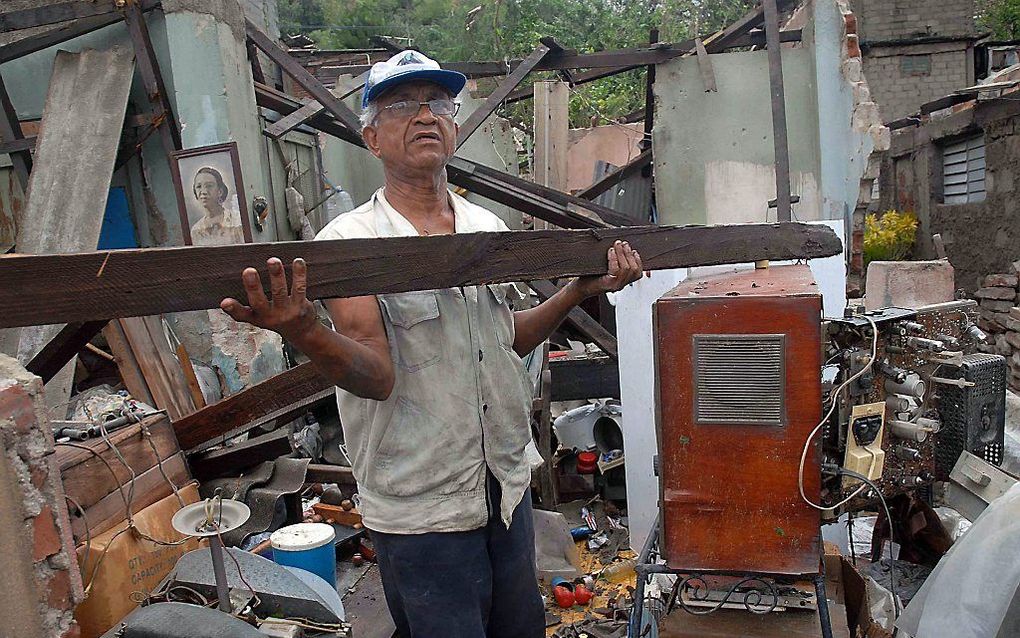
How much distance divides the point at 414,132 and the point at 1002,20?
17340mm

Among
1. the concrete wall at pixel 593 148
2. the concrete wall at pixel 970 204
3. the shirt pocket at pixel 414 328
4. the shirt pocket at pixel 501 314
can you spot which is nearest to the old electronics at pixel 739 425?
the shirt pocket at pixel 501 314

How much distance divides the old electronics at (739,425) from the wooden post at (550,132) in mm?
5051

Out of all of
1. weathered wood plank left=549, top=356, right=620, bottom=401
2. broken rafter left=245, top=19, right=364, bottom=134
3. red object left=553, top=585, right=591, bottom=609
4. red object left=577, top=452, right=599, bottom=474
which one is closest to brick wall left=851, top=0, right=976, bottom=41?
weathered wood plank left=549, top=356, right=620, bottom=401

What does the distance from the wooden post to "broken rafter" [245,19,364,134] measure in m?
2.30

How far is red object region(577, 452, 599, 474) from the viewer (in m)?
4.97

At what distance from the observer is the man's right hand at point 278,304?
4.70ft

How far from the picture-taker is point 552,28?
16172mm

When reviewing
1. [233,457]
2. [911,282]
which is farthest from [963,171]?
[233,457]

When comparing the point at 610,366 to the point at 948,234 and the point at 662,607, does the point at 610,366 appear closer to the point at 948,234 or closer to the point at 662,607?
the point at 662,607

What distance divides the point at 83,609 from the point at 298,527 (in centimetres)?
87

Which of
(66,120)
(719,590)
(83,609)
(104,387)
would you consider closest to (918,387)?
(719,590)

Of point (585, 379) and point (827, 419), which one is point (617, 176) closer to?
point (585, 379)

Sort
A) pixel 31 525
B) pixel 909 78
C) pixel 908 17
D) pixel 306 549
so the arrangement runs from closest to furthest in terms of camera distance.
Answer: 1. pixel 31 525
2. pixel 306 549
3. pixel 909 78
4. pixel 908 17

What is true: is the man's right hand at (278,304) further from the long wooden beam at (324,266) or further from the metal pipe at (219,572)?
the metal pipe at (219,572)
